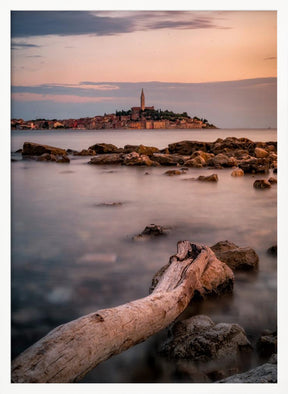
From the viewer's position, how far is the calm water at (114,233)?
3857 millimetres

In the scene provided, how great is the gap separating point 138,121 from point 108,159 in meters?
0.87

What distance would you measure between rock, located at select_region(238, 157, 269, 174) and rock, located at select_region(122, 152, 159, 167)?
1159mm

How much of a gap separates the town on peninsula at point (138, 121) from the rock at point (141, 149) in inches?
9.3

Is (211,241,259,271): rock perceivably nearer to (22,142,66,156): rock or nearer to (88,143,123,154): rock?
(88,143,123,154): rock

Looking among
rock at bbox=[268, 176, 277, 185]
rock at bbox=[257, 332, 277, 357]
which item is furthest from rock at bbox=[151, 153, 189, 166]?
rock at bbox=[257, 332, 277, 357]

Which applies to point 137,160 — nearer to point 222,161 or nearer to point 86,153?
point 86,153

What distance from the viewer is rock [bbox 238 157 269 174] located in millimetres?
5206

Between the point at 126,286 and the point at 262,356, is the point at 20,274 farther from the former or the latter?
the point at 262,356

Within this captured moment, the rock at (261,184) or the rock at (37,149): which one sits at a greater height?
the rock at (37,149)

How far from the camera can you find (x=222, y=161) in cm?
590

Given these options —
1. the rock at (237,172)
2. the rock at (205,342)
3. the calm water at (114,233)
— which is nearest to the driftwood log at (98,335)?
the rock at (205,342)

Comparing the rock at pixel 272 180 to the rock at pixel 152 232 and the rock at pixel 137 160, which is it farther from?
the rock at pixel 137 160
